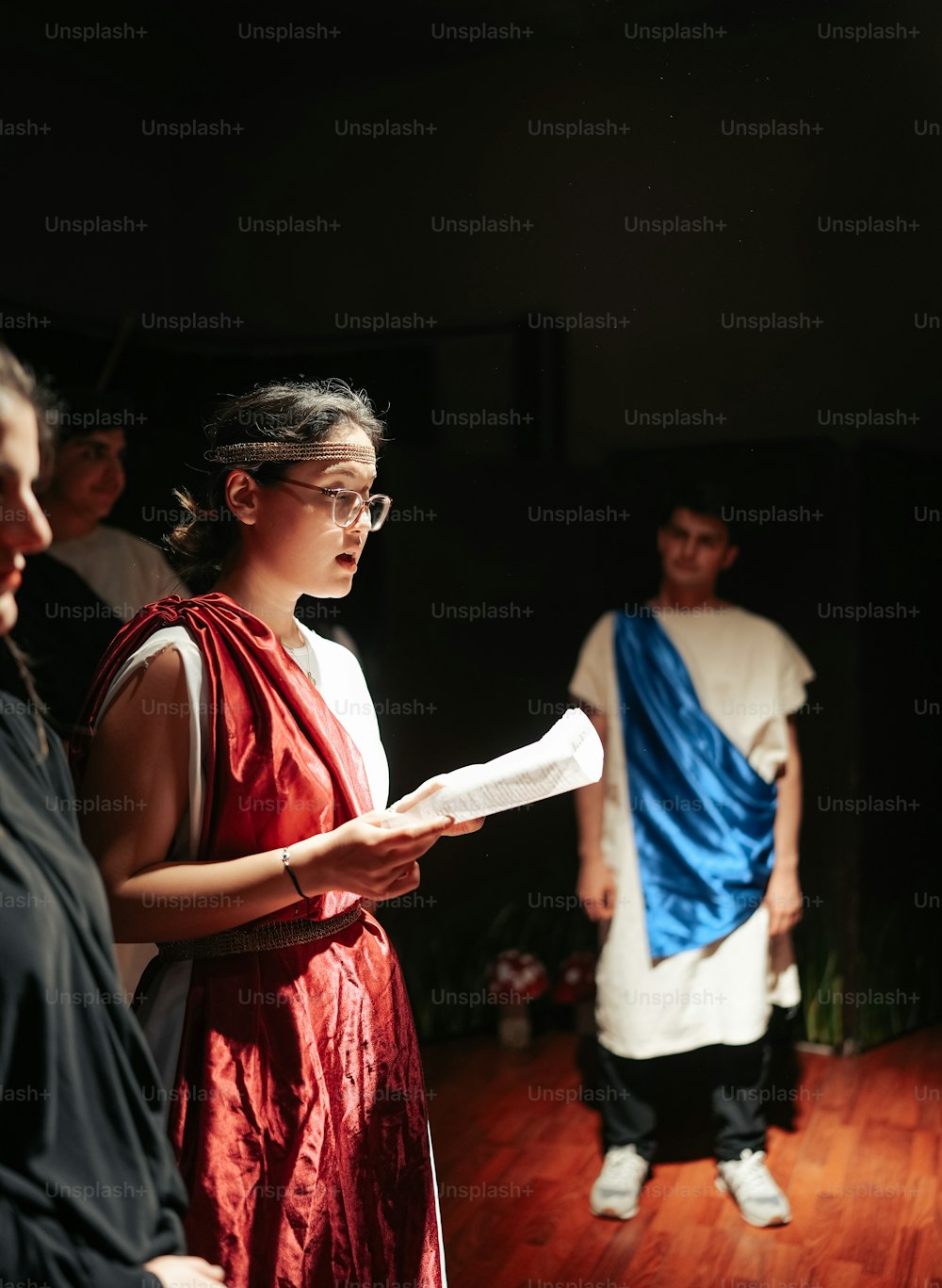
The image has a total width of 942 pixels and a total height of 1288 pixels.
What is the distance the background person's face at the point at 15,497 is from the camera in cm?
97

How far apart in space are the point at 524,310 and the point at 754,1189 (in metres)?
1.93

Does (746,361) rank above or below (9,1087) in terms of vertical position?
above

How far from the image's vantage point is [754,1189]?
8.33 ft

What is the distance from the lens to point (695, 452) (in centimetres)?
264

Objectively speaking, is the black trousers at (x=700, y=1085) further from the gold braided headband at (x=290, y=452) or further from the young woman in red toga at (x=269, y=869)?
the gold braided headband at (x=290, y=452)

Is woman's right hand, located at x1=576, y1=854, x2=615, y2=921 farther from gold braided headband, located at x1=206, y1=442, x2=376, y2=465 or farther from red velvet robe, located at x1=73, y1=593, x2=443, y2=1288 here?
gold braided headband, located at x1=206, y1=442, x2=376, y2=465

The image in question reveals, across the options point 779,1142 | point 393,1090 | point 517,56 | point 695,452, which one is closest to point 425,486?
point 695,452

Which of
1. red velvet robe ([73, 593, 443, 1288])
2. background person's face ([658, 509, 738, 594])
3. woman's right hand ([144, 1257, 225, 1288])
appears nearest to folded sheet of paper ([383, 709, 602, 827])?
red velvet robe ([73, 593, 443, 1288])

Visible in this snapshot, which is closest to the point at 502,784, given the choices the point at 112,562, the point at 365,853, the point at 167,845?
the point at 365,853

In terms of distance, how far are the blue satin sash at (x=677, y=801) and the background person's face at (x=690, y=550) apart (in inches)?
7.0

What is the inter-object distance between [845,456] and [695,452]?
1.48 feet

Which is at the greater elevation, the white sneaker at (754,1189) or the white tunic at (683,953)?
the white tunic at (683,953)

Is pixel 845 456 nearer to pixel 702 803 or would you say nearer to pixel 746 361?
pixel 746 361

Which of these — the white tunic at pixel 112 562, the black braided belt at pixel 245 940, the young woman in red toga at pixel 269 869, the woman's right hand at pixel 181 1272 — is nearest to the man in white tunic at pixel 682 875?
the white tunic at pixel 112 562
